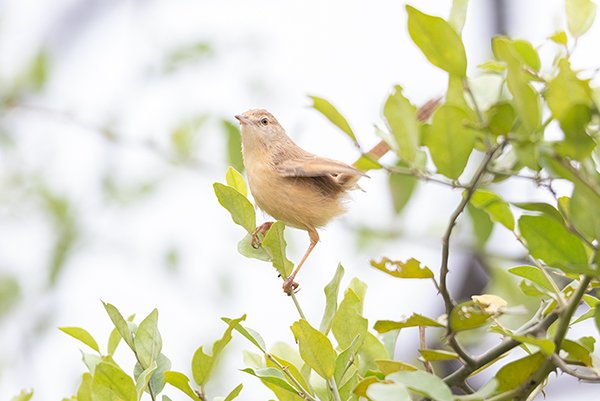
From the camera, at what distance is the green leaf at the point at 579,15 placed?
1.71 metres

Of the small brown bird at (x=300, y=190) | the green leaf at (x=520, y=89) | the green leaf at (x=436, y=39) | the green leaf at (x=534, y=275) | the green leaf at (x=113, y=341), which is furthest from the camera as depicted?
the small brown bird at (x=300, y=190)

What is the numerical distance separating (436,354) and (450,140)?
36 centimetres

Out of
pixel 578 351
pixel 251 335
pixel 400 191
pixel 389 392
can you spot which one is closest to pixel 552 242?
pixel 578 351

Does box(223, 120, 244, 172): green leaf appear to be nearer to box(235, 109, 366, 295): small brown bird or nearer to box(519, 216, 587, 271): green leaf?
box(235, 109, 366, 295): small brown bird

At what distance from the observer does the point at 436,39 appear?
143cm

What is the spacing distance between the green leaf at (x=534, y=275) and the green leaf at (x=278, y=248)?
447 millimetres

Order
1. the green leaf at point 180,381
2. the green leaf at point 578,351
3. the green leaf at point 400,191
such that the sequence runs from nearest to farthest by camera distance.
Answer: the green leaf at point 578,351, the green leaf at point 180,381, the green leaf at point 400,191

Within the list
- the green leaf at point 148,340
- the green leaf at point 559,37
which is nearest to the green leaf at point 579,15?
the green leaf at point 559,37

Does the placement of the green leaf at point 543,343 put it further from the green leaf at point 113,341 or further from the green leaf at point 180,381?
the green leaf at point 113,341

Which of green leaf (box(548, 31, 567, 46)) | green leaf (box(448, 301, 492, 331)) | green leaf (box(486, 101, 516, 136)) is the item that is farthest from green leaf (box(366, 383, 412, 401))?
green leaf (box(548, 31, 567, 46))

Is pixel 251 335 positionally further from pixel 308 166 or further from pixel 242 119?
pixel 242 119

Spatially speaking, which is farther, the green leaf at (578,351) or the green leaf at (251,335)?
the green leaf at (251,335)

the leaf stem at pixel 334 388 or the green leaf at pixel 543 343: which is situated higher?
the green leaf at pixel 543 343

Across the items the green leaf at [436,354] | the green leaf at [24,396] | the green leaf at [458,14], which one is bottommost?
the green leaf at [24,396]
